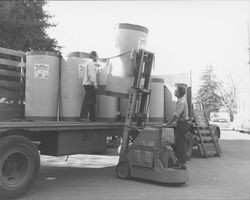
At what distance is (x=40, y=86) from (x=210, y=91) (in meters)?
67.4

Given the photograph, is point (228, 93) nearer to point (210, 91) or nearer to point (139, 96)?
point (210, 91)

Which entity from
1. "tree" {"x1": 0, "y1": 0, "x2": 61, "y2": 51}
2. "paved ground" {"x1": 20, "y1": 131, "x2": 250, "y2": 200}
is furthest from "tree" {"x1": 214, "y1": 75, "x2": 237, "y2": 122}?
"paved ground" {"x1": 20, "y1": 131, "x2": 250, "y2": 200}

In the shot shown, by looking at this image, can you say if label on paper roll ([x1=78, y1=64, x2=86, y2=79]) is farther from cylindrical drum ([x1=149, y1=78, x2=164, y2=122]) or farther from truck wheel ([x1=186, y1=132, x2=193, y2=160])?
truck wheel ([x1=186, y1=132, x2=193, y2=160])

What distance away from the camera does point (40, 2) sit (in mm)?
18516

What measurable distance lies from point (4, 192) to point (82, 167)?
3909 millimetres

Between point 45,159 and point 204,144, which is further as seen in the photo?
point 204,144

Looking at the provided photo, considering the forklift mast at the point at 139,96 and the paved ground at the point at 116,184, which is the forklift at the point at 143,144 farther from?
the paved ground at the point at 116,184

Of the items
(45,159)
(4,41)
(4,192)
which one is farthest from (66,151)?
(4,41)

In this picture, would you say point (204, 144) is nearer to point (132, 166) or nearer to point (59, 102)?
point (132, 166)

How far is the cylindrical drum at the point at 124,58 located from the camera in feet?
25.0

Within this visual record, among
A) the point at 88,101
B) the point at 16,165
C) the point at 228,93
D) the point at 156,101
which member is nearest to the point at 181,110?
the point at 156,101

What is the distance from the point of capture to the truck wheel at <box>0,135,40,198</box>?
18.1ft

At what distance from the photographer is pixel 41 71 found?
6914 mm

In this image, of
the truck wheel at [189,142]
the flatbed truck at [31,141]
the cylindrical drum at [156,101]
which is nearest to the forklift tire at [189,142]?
the truck wheel at [189,142]
